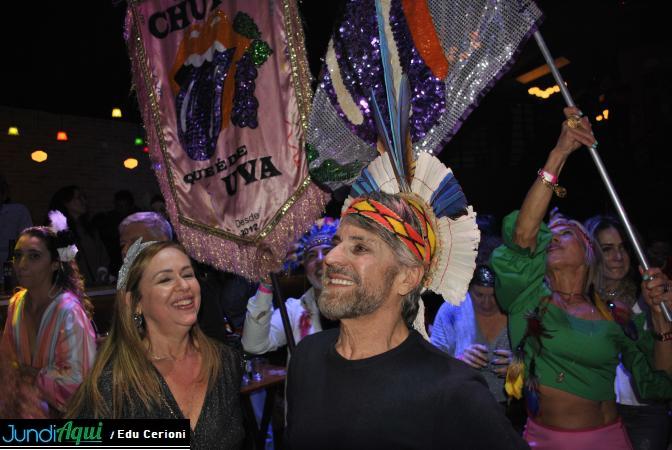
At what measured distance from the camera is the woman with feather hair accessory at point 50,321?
350 centimetres

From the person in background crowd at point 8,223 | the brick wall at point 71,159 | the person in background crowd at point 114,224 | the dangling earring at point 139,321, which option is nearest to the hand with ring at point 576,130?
the dangling earring at point 139,321

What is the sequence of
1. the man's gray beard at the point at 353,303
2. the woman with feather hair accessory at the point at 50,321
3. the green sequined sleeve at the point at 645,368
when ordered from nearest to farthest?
the man's gray beard at the point at 353,303, the green sequined sleeve at the point at 645,368, the woman with feather hair accessory at the point at 50,321

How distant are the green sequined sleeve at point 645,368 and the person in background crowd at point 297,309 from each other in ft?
5.88

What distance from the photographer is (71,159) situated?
1145 centimetres

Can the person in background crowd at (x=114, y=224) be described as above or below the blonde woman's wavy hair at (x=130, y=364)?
above

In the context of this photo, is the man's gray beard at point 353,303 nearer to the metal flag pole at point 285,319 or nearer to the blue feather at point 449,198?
the blue feather at point 449,198

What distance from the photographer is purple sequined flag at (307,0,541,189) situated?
2.29 meters

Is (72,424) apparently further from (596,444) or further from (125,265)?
(596,444)

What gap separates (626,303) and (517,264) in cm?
141

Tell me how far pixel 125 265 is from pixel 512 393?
7.11ft

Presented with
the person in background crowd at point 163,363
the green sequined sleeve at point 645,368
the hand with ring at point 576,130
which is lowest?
the green sequined sleeve at point 645,368

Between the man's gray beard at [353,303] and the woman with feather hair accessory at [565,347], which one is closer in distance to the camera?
the man's gray beard at [353,303]

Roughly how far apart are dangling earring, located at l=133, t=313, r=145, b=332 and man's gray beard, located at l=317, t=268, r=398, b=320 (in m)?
1.11

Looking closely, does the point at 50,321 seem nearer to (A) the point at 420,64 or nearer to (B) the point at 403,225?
(B) the point at 403,225
